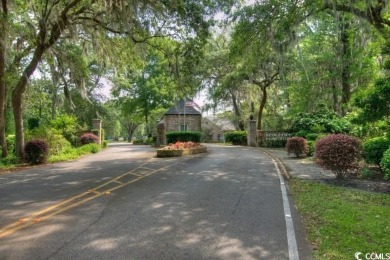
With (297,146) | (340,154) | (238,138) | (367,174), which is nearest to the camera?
(340,154)

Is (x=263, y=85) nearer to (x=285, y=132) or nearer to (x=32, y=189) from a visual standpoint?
(x=285, y=132)

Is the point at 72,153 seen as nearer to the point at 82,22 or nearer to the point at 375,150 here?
the point at 82,22

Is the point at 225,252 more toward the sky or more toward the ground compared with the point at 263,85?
more toward the ground

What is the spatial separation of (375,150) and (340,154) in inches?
79.7

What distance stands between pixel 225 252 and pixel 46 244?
2577 mm

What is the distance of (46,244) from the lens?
5203mm

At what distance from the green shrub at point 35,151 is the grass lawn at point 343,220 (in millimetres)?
12408

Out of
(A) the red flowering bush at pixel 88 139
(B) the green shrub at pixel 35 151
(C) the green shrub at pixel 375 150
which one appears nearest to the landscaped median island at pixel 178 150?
(B) the green shrub at pixel 35 151

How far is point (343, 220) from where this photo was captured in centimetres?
662

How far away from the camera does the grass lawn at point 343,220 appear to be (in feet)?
17.1

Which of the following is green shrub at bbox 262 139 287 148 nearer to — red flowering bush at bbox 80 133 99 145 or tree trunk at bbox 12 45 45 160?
red flowering bush at bbox 80 133 99 145

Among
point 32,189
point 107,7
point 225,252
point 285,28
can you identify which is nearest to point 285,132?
point 285,28

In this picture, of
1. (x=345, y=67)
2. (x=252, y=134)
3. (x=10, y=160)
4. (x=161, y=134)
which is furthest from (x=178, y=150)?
(x=252, y=134)

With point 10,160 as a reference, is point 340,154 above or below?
above
